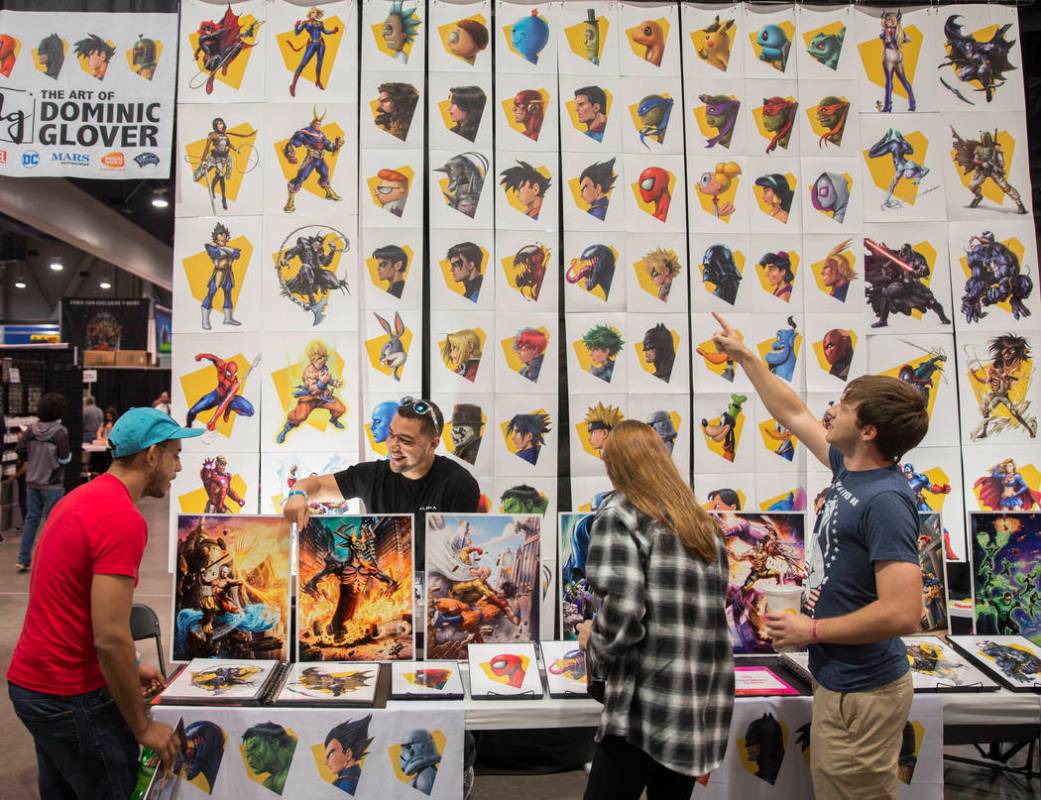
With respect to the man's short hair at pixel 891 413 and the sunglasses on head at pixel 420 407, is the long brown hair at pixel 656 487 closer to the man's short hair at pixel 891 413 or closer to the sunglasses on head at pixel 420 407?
the man's short hair at pixel 891 413

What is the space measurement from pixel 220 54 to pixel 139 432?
2152mm

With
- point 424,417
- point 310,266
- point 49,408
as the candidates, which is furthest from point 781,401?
point 49,408

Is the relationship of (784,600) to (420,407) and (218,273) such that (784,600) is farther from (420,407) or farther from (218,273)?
(218,273)

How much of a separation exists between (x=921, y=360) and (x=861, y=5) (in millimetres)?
1609

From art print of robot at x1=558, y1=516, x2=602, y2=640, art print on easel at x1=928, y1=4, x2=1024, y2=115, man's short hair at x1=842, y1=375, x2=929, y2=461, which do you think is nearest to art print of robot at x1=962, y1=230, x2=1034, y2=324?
art print on easel at x1=928, y1=4, x2=1024, y2=115

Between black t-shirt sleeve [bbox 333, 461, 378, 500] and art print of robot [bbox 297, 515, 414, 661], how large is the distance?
52 centimetres

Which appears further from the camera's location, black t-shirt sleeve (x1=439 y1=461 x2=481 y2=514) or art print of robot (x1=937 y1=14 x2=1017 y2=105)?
art print of robot (x1=937 y1=14 x2=1017 y2=105)

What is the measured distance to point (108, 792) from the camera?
173 centimetres

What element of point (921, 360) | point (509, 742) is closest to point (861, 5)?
point (921, 360)

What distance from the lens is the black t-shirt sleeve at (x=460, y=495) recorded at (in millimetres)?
2804

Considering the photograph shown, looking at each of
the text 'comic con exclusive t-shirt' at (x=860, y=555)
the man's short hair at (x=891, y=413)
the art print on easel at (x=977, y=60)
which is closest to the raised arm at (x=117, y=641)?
the text 'comic con exclusive t-shirt' at (x=860, y=555)

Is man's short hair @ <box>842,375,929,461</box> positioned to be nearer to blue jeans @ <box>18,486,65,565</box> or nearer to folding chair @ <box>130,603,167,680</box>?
folding chair @ <box>130,603,167,680</box>

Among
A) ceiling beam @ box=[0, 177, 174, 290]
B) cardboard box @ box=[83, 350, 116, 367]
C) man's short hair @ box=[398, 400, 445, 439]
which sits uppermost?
ceiling beam @ box=[0, 177, 174, 290]

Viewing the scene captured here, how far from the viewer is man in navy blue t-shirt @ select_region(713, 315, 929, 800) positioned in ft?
5.46
